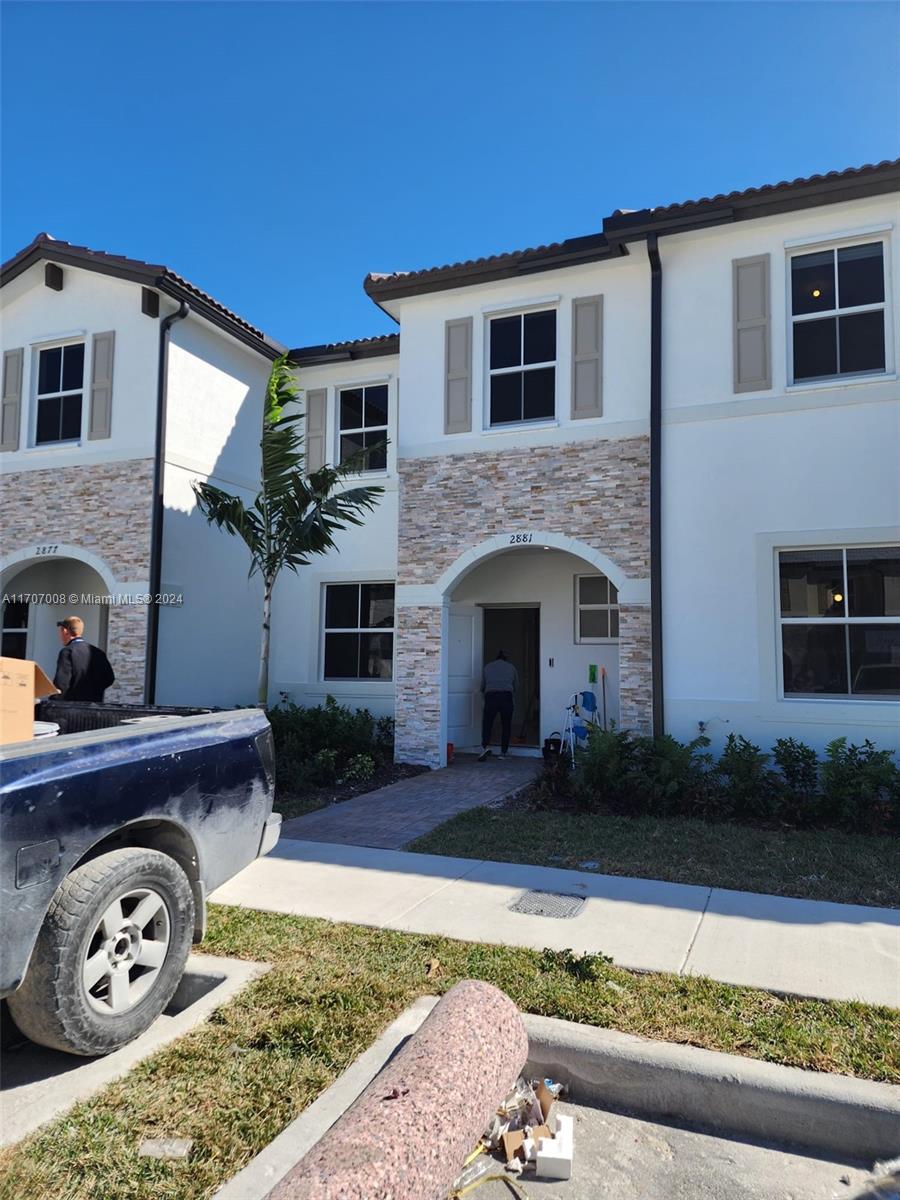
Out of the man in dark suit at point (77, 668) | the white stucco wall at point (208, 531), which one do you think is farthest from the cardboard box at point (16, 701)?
the white stucco wall at point (208, 531)

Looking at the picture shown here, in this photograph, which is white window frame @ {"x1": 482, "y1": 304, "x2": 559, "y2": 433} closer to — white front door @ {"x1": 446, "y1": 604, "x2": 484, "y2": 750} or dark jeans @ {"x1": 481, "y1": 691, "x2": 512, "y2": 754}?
white front door @ {"x1": 446, "y1": 604, "x2": 484, "y2": 750}

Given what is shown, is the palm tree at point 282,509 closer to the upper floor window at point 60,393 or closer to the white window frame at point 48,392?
the white window frame at point 48,392

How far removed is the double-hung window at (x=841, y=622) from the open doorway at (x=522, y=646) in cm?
585

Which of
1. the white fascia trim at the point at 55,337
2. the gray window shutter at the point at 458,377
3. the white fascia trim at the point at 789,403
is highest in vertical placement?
the white fascia trim at the point at 55,337

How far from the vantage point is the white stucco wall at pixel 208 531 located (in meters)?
12.2

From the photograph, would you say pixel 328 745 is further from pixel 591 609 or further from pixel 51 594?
pixel 51 594

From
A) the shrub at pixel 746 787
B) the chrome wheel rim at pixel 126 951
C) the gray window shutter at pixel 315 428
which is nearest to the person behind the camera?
the chrome wheel rim at pixel 126 951

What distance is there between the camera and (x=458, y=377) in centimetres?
1134

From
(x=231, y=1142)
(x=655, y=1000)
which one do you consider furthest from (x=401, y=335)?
(x=231, y=1142)

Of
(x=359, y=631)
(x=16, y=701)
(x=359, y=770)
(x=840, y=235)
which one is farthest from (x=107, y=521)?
(x=840, y=235)

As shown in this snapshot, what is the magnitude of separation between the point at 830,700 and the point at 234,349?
1066 cm

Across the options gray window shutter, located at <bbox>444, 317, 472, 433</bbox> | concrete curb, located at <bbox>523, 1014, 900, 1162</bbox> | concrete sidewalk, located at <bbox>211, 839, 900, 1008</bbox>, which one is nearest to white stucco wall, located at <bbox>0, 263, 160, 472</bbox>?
gray window shutter, located at <bbox>444, 317, 472, 433</bbox>

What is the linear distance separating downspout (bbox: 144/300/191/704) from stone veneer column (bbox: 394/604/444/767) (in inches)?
141

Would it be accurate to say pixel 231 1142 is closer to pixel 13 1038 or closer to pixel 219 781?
pixel 13 1038
